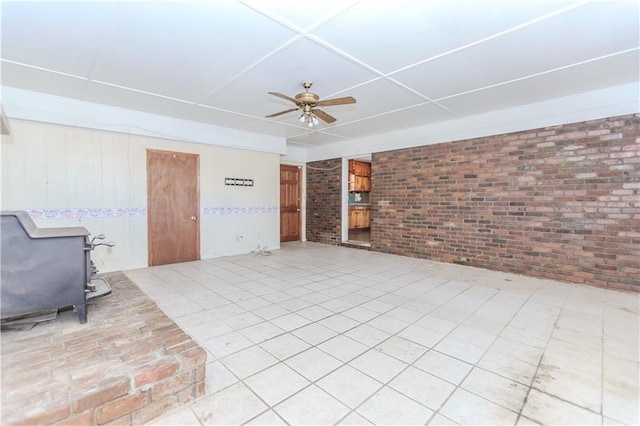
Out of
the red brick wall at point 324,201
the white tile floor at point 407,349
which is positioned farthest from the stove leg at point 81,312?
the red brick wall at point 324,201

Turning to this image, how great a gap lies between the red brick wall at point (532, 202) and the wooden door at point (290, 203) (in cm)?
294

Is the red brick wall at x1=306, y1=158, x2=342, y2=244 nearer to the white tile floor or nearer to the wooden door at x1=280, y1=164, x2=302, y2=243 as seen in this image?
the wooden door at x1=280, y1=164, x2=302, y2=243

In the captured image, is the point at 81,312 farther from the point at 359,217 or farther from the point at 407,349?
the point at 359,217

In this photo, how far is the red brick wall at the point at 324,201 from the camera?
7.37 meters

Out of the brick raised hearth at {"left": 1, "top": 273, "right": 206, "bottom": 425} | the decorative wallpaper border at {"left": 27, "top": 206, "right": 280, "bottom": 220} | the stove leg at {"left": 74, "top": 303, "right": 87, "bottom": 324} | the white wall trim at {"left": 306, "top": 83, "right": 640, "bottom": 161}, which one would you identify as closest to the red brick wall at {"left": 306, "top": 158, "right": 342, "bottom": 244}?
the white wall trim at {"left": 306, "top": 83, "right": 640, "bottom": 161}

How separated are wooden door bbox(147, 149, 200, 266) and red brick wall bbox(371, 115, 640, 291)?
13.4 feet

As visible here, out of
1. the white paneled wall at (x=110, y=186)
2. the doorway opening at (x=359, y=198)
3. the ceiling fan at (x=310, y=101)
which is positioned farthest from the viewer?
the doorway opening at (x=359, y=198)

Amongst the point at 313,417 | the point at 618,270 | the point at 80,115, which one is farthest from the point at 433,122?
the point at 80,115

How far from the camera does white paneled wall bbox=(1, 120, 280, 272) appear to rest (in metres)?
3.92

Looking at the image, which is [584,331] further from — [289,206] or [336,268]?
[289,206]

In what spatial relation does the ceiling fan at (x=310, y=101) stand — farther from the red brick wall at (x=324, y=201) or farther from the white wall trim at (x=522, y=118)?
the red brick wall at (x=324, y=201)

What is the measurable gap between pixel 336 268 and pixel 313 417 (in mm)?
3402

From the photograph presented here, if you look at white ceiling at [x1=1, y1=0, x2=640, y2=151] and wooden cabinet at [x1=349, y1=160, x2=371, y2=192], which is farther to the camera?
wooden cabinet at [x1=349, y1=160, x2=371, y2=192]

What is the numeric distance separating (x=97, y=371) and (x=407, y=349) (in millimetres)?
2057
